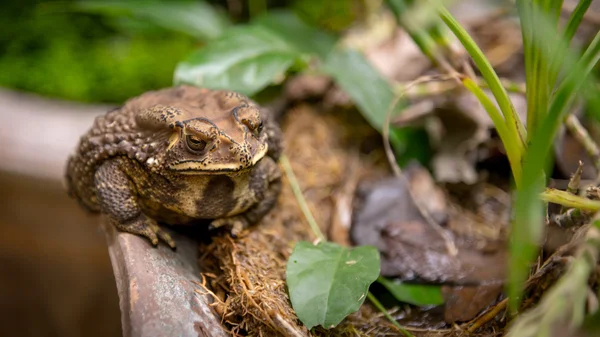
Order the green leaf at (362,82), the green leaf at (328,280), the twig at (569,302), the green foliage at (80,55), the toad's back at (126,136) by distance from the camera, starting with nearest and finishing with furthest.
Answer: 1. the twig at (569,302)
2. the green leaf at (328,280)
3. the toad's back at (126,136)
4. the green leaf at (362,82)
5. the green foliage at (80,55)

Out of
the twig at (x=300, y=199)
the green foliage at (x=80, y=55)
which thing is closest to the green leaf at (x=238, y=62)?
the twig at (x=300, y=199)

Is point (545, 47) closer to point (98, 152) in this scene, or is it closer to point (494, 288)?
point (494, 288)

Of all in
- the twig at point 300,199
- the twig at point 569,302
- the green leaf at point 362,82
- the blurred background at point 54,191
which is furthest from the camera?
the blurred background at point 54,191

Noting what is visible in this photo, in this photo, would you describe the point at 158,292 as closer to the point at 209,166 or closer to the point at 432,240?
the point at 209,166

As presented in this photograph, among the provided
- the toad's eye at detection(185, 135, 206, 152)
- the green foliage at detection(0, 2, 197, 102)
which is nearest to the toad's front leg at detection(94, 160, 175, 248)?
the toad's eye at detection(185, 135, 206, 152)

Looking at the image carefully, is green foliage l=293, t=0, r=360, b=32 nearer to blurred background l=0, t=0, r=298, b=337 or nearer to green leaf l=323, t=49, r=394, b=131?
blurred background l=0, t=0, r=298, b=337

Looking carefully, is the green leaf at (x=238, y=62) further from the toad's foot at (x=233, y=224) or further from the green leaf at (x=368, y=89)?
the toad's foot at (x=233, y=224)

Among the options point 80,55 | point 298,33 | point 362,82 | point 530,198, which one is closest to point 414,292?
point 530,198
